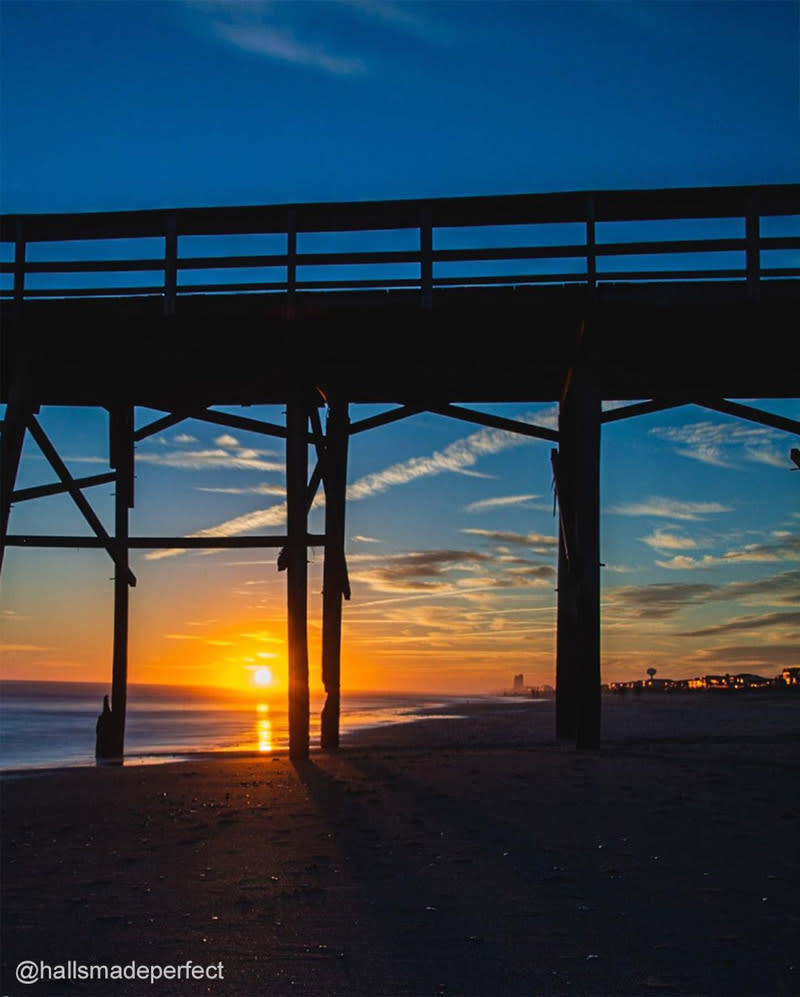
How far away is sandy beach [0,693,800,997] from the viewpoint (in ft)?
15.7

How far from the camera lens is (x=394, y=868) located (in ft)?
21.6

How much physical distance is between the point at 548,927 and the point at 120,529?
11036 mm

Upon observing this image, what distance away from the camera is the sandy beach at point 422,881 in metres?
4.77

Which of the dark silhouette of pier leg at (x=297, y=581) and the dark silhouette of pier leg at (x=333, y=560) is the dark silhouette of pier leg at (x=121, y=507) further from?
the dark silhouette of pier leg at (x=297, y=581)

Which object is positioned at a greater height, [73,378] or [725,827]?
[73,378]

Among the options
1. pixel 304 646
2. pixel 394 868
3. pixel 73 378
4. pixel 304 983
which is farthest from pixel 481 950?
pixel 73 378

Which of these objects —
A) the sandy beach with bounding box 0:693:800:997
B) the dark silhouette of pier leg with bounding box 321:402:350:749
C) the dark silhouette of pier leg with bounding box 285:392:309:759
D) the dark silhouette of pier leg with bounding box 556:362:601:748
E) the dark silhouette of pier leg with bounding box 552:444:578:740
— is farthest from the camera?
the dark silhouette of pier leg with bounding box 321:402:350:749

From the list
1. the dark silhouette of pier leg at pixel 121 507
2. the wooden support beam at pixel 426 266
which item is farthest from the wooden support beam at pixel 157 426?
the wooden support beam at pixel 426 266

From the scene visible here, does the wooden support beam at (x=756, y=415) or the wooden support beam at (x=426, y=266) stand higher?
the wooden support beam at (x=426, y=266)

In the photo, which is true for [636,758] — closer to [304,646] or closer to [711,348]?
[304,646]

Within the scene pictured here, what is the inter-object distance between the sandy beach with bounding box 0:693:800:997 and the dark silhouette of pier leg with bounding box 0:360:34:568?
3.70 metres

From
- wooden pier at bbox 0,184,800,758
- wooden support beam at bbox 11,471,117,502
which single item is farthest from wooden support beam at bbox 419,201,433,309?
wooden support beam at bbox 11,471,117,502

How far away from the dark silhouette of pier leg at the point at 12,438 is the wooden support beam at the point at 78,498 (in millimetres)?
542

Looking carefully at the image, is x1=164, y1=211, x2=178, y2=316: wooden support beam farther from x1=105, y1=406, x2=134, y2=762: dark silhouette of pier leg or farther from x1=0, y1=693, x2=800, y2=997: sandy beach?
x1=0, y1=693, x2=800, y2=997: sandy beach
